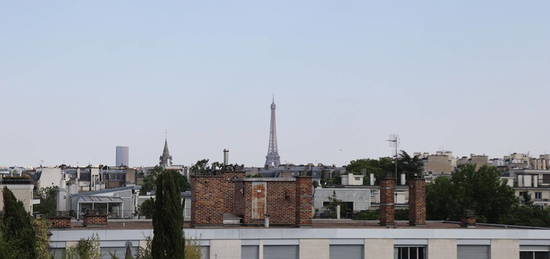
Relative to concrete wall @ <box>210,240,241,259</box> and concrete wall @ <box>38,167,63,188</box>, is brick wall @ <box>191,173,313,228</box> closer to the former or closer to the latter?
concrete wall @ <box>210,240,241,259</box>

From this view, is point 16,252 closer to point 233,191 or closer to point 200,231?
point 200,231

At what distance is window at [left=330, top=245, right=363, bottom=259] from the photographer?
119ft

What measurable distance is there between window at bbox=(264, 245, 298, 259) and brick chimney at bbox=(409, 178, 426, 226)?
21.1 feet

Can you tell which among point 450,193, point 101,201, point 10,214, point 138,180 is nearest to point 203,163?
point 138,180

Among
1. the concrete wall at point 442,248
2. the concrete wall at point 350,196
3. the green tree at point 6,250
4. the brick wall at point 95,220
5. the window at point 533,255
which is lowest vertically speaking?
the window at point 533,255

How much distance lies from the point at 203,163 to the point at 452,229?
389ft

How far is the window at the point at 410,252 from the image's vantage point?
36.7 m

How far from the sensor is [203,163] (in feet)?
505

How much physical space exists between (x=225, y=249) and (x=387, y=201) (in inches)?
304

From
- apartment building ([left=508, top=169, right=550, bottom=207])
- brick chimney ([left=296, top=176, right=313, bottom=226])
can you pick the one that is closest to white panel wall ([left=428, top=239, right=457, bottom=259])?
brick chimney ([left=296, top=176, right=313, bottom=226])

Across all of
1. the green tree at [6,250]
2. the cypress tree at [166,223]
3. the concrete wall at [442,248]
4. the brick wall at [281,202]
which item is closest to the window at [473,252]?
the concrete wall at [442,248]

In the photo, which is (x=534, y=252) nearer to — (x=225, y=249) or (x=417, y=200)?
(x=417, y=200)

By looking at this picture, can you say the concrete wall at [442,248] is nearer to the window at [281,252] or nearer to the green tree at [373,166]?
the window at [281,252]

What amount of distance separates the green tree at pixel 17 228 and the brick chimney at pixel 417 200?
17736 millimetres
